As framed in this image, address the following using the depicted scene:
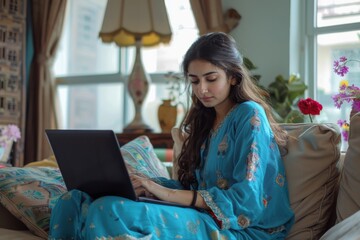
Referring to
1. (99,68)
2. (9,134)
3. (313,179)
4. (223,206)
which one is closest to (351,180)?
(313,179)

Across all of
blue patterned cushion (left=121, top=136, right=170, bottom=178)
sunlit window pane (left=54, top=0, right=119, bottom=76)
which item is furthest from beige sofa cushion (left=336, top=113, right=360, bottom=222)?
sunlit window pane (left=54, top=0, right=119, bottom=76)

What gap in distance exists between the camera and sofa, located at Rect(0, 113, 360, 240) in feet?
5.60

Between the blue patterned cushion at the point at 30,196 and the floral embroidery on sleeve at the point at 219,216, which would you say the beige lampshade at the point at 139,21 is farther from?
the floral embroidery on sleeve at the point at 219,216

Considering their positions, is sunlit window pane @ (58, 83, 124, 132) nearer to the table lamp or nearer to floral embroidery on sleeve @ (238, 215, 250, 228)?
the table lamp

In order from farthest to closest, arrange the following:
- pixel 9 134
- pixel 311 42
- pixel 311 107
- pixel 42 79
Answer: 1. pixel 42 79
2. pixel 9 134
3. pixel 311 42
4. pixel 311 107

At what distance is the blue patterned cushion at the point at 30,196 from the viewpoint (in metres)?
1.83

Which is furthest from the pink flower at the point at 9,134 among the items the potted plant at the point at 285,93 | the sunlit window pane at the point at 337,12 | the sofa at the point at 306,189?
the sunlit window pane at the point at 337,12

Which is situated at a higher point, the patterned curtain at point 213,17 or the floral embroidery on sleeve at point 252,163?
the patterned curtain at point 213,17

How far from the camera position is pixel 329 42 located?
10.8 feet

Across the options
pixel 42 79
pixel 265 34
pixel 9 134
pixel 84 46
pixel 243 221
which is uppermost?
pixel 84 46

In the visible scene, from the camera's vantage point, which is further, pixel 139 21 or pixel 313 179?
pixel 139 21

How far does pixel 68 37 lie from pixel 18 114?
0.99 meters

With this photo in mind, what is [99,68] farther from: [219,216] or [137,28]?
[219,216]

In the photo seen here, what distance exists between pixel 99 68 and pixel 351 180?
322 cm
